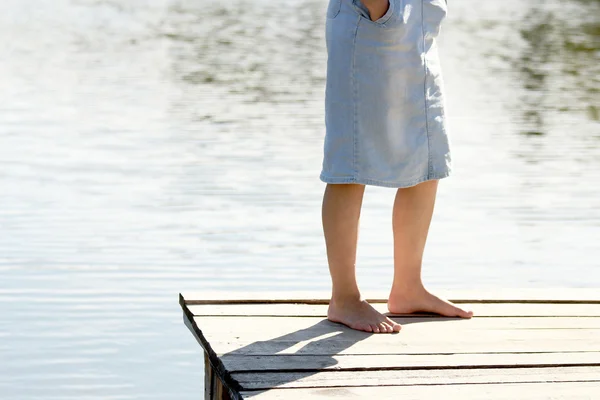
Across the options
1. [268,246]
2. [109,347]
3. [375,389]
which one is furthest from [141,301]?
[375,389]

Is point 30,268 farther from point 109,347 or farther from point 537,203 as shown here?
point 537,203

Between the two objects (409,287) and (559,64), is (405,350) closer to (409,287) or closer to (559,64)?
(409,287)

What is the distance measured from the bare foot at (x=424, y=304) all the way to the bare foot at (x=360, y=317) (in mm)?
167

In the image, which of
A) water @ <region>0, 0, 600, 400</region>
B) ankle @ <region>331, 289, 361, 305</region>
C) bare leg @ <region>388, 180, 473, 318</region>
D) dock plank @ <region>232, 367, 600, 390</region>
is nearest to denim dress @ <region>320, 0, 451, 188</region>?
bare leg @ <region>388, 180, 473, 318</region>

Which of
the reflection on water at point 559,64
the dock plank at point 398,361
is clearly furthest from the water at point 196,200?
the dock plank at point 398,361

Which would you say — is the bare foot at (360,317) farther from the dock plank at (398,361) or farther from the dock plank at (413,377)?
the dock plank at (413,377)

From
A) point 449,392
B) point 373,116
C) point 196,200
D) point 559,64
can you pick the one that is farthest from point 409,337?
point 559,64

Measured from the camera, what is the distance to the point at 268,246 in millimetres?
6578

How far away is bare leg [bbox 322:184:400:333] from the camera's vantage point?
3742 millimetres

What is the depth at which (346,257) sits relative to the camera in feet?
12.4

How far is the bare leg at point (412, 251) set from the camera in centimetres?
388

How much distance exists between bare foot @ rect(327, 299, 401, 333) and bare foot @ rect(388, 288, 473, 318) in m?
0.17

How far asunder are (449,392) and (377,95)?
88cm

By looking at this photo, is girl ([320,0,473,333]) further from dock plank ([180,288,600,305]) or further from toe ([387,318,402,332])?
dock plank ([180,288,600,305])
